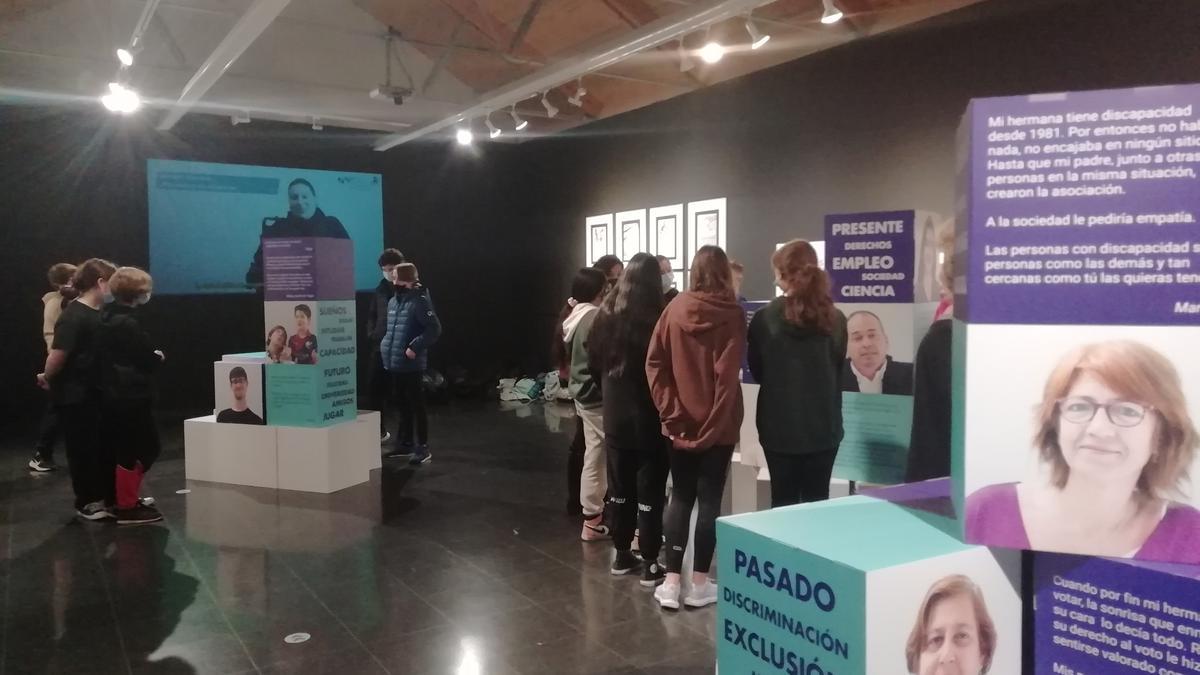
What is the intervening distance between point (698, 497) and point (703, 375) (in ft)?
1.83

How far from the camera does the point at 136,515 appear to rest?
4.88 metres

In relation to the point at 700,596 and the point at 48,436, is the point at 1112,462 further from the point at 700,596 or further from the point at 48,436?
the point at 48,436

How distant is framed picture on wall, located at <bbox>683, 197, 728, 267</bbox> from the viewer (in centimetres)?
743

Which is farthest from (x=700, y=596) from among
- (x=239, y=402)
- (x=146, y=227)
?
(x=146, y=227)

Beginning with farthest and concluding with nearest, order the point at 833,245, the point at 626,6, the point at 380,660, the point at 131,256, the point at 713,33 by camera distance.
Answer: the point at 131,256, the point at 626,6, the point at 713,33, the point at 833,245, the point at 380,660

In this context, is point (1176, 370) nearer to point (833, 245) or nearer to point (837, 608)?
point (837, 608)

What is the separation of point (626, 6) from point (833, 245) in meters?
4.09

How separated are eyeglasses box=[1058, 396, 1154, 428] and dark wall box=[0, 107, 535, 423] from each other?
897 cm

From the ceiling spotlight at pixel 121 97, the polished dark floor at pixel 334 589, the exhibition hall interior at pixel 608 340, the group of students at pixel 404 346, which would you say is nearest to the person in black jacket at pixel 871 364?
the exhibition hall interior at pixel 608 340

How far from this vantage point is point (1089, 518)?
1115 mm

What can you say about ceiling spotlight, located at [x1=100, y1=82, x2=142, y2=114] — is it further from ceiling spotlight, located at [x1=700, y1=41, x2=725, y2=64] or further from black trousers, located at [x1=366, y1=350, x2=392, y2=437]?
ceiling spotlight, located at [x1=700, y1=41, x2=725, y2=64]

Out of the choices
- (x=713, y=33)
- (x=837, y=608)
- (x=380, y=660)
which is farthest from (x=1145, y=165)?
(x=713, y=33)

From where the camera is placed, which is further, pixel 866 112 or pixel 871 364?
pixel 866 112

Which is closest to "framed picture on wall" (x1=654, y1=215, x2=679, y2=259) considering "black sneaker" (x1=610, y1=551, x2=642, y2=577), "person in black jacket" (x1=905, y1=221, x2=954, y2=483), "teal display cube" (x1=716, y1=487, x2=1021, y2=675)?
"black sneaker" (x1=610, y1=551, x2=642, y2=577)
